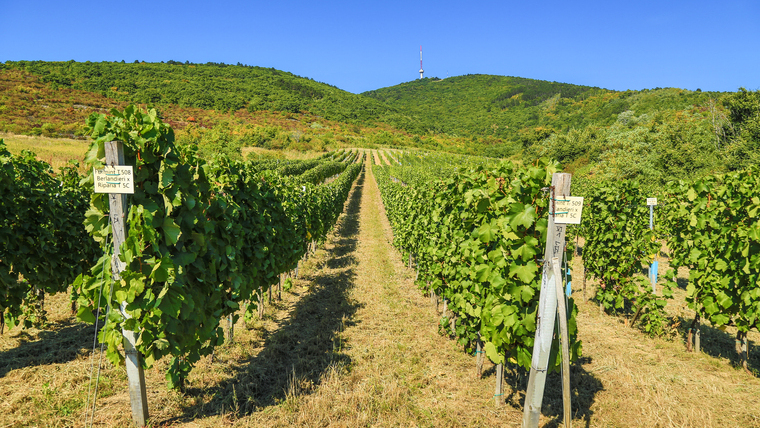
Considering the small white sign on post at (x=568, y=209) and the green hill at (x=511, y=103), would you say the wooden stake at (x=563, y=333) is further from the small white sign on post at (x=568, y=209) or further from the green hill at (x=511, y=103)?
the green hill at (x=511, y=103)

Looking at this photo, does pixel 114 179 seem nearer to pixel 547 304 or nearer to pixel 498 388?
pixel 547 304

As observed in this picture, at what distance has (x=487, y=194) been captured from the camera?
3660 mm

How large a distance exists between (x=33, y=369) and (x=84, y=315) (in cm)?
232

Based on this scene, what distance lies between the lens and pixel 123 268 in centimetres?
278

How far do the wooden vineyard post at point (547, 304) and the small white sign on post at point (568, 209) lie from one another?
0.10 ft

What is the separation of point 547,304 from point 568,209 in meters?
0.84

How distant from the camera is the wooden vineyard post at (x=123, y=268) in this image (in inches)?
101

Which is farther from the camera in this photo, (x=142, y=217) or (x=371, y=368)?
(x=371, y=368)

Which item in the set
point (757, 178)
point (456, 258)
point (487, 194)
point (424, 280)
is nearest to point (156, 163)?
point (487, 194)

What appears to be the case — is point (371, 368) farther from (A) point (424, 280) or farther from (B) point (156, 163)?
(B) point (156, 163)

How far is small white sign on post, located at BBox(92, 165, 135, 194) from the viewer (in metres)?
2.55

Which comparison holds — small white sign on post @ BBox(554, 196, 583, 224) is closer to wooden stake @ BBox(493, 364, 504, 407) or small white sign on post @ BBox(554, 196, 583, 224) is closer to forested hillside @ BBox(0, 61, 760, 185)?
wooden stake @ BBox(493, 364, 504, 407)

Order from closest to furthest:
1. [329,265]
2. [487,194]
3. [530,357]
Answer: [530,357]
[487,194]
[329,265]

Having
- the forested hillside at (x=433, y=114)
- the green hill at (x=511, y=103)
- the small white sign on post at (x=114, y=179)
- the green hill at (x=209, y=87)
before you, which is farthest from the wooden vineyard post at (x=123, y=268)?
the green hill at (x=209, y=87)
